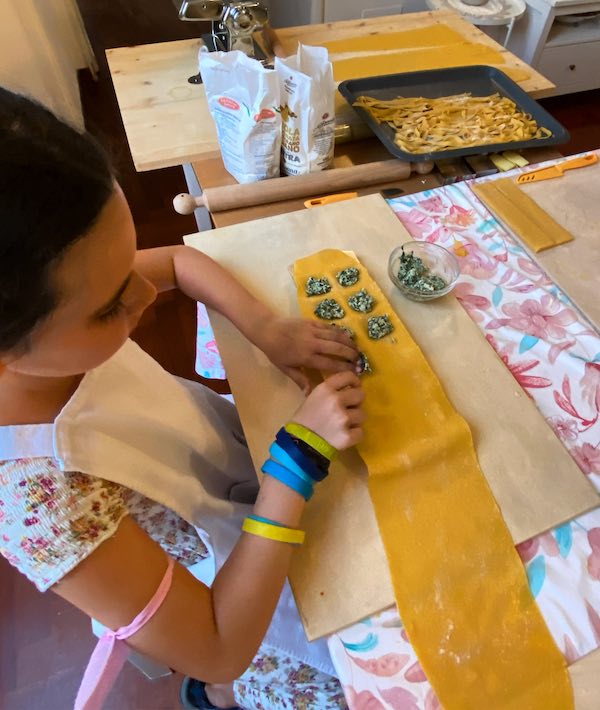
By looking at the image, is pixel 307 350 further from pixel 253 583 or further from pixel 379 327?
pixel 253 583

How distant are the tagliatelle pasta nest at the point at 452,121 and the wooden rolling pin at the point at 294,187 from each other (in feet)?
0.22

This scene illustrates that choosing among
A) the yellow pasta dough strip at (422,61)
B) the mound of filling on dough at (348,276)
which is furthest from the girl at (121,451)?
the yellow pasta dough strip at (422,61)

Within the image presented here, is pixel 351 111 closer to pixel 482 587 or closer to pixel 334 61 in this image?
pixel 334 61

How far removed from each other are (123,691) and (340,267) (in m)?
0.97

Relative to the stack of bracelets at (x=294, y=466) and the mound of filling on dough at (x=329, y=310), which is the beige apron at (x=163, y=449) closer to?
the stack of bracelets at (x=294, y=466)

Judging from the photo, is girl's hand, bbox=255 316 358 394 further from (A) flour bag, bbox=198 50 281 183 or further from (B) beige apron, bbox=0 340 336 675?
(A) flour bag, bbox=198 50 281 183

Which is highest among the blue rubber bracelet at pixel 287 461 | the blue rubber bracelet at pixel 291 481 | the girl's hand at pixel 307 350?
the blue rubber bracelet at pixel 287 461

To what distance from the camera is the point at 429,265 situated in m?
0.77

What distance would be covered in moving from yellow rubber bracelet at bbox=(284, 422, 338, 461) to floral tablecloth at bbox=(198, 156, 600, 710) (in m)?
0.16

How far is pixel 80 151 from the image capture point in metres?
0.40

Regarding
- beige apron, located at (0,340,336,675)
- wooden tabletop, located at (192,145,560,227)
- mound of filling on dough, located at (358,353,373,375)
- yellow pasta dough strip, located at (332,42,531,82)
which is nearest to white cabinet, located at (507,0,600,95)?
yellow pasta dough strip, located at (332,42,531,82)

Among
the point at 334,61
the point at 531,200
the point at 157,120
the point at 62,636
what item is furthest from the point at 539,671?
the point at 334,61

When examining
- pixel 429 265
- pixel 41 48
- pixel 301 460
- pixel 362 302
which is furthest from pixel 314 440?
pixel 41 48

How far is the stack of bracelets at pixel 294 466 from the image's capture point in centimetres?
50
